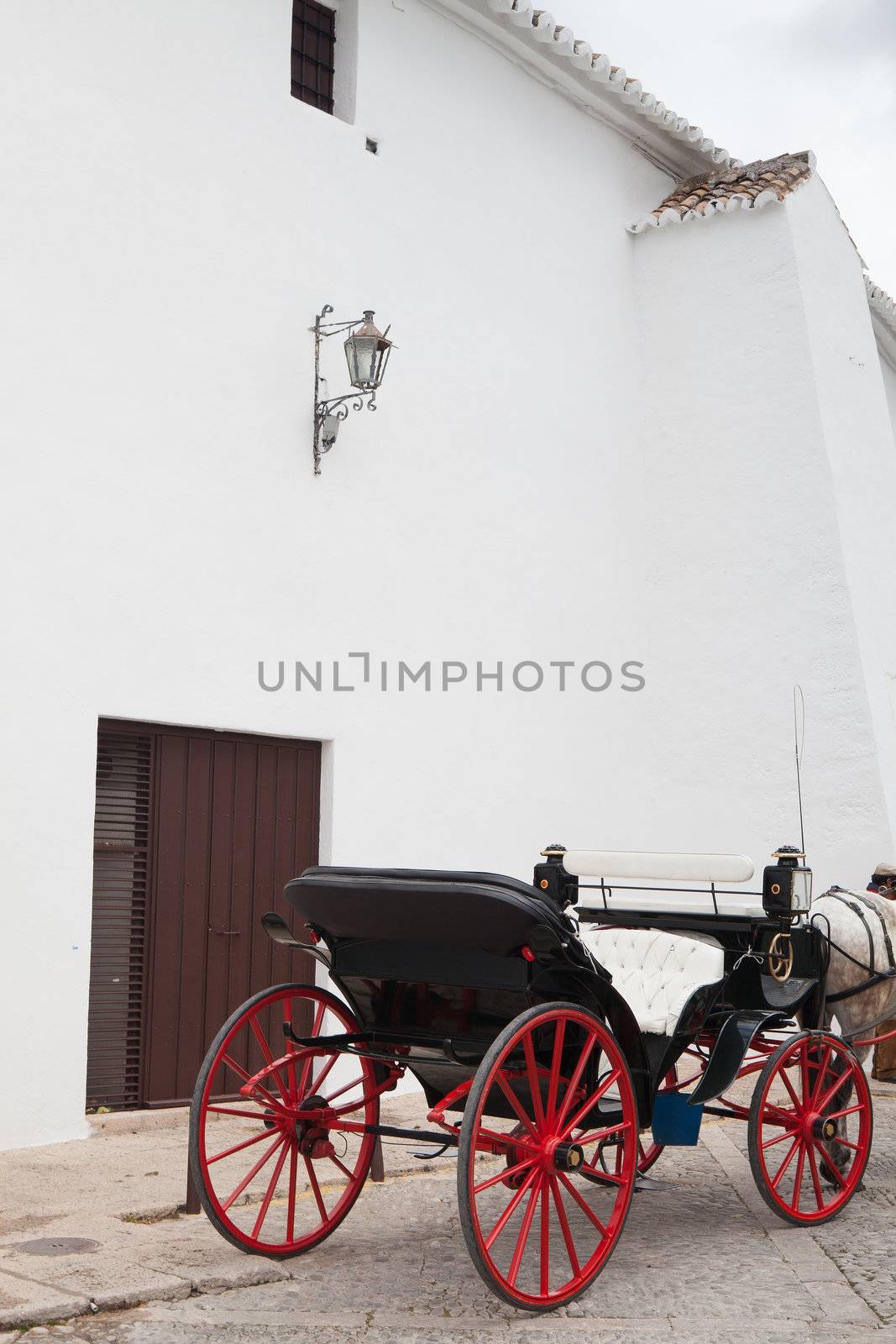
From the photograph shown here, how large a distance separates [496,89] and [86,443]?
482cm

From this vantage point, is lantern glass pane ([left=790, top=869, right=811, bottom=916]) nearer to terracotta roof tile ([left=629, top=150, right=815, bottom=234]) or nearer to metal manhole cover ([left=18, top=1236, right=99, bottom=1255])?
metal manhole cover ([left=18, top=1236, right=99, bottom=1255])

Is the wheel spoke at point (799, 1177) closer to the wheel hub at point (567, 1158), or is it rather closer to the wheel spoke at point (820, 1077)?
the wheel spoke at point (820, 1077)

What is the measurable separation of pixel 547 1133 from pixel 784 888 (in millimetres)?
1660

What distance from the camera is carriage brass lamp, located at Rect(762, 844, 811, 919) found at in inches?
210

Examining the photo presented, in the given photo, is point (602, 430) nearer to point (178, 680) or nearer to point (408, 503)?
point (408, 503)

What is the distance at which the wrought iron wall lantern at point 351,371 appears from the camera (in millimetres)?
7859

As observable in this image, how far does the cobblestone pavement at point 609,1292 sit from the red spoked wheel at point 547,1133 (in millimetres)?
158

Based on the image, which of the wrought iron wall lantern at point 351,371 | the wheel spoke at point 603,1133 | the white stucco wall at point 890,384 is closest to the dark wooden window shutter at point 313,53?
the wrought iron wall lantern at point 351,371

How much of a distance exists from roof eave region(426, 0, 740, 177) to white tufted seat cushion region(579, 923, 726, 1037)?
703 cm

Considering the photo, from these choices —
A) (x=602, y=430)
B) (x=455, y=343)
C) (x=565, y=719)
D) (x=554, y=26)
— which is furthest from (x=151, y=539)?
(x=554, y=26)

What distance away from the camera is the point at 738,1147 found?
7016 mm

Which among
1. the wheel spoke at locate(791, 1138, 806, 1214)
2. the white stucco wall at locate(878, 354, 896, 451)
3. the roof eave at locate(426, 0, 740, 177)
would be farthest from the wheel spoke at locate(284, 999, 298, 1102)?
the white stucco wall at locate(878, 354, 896, 451)

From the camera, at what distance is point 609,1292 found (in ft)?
14.4

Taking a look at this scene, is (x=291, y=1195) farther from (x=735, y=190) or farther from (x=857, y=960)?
(x=735, y=190)
